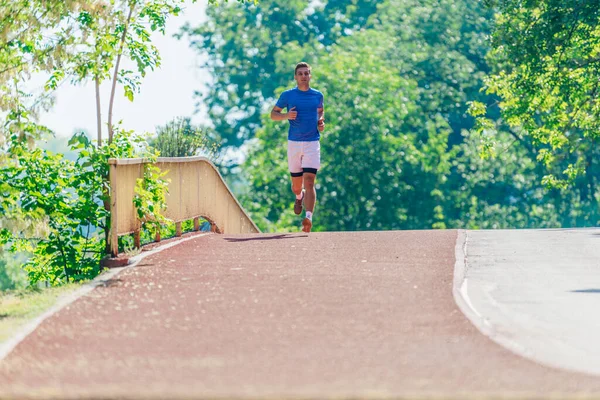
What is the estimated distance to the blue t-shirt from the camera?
15.2 meters

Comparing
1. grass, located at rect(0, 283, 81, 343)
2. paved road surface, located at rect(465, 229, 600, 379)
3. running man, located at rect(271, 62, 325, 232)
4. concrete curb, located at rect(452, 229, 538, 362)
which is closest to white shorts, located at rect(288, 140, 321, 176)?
running man, located at rect(271, 62, 325, 232)

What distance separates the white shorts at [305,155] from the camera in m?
15.6

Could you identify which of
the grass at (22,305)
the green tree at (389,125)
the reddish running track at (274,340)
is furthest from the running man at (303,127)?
the green tree at (389,125)

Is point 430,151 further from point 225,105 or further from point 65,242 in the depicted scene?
point 65,242

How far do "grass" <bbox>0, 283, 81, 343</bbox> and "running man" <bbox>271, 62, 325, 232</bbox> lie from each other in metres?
4.87

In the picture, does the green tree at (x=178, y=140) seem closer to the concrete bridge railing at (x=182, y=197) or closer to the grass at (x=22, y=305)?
the concrete bridge railing at (x=182, y=197)

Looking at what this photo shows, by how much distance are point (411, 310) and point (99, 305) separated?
98.5 inches

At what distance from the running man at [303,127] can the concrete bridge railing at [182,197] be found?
61.6 inches

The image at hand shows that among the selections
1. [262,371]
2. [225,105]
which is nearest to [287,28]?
[225,105]

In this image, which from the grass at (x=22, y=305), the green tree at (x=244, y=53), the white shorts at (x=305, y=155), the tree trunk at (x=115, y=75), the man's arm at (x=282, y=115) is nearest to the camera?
the grass at (x=22, y=305)

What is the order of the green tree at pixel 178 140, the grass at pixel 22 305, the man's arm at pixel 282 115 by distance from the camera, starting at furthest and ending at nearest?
the green tree at pixel 178 140
the man's arm at pixel 282 115
the grass at pixel 22 305

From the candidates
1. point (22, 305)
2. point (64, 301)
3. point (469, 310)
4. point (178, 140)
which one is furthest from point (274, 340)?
point (178, 140)

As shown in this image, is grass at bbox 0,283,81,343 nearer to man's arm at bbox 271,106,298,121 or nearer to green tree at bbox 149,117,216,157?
man's arm at bbox 271,106,298,121

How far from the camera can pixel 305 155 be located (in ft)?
51.4
